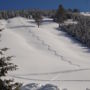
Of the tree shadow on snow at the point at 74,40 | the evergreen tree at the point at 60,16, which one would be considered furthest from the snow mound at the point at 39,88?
the evergreen tree at the point at 60,16

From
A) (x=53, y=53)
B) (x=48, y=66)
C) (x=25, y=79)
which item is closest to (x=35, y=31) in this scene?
(x=53, y=53)

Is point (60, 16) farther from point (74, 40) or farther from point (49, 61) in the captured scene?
point (49, 61)

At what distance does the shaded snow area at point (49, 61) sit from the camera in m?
35.0

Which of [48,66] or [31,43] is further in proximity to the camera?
[31,43]

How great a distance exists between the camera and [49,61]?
→ 4694 cm

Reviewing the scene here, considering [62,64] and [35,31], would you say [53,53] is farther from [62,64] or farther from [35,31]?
[35,31]

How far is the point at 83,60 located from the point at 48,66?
8140 millimetres

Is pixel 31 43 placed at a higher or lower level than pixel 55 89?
lower

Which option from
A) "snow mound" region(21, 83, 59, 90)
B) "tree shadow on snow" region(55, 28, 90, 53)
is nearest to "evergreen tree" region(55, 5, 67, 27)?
"tree shadow on snow" region(55, 28, 90, 53)

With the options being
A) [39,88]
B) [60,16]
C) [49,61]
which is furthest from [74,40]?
[39,88]

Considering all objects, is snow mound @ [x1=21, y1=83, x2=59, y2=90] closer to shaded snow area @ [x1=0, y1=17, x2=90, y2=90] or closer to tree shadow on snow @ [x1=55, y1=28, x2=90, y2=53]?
shaded snow area @ [x1=0, y1=17, x2=90, y2=90]

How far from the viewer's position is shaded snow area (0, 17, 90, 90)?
115ft

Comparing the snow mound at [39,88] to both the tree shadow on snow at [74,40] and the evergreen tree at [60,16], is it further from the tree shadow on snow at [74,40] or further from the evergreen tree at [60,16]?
the evergreen tree at [60,16]

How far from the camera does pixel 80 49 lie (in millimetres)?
60938
